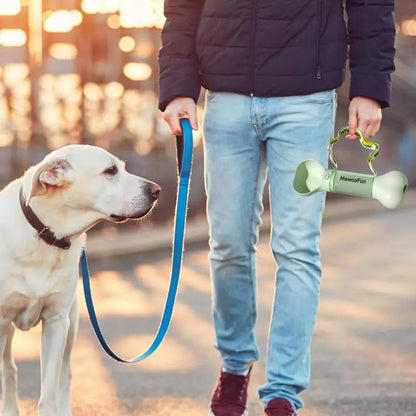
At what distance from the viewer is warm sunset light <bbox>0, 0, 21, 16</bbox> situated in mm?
12961

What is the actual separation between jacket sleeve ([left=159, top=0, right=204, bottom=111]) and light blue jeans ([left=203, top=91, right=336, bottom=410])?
0.42 feet

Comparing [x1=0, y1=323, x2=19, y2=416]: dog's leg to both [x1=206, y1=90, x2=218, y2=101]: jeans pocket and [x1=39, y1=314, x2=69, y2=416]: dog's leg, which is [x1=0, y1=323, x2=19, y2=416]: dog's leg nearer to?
[x1=39, y1=314, x2=69, y2=416]: dog's leg

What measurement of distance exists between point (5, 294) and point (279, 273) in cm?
100

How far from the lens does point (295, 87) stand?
14.0 feet

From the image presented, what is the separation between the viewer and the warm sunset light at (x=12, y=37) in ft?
43.3

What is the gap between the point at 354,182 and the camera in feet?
12.9

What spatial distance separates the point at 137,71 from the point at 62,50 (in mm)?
1046

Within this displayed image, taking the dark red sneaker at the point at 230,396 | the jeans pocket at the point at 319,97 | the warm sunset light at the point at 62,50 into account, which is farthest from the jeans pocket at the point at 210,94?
the warm sunset light at the point at 62,50

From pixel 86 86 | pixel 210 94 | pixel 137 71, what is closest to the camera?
pixel 210 94

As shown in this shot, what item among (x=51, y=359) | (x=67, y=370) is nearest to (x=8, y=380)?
Result: (x=67, y=370)

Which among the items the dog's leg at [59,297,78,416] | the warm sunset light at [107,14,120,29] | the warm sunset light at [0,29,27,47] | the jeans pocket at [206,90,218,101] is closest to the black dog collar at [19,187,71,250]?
the dog's leg at [59,297,78,416]

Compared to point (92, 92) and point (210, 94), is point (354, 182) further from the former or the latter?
point (92, 92)

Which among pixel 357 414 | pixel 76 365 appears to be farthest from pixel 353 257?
pixel 357 414

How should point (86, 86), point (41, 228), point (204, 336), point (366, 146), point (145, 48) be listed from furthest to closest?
point (145, 48), point (86, 86), point (204, 336), point (41, 228), point (366, 146)
